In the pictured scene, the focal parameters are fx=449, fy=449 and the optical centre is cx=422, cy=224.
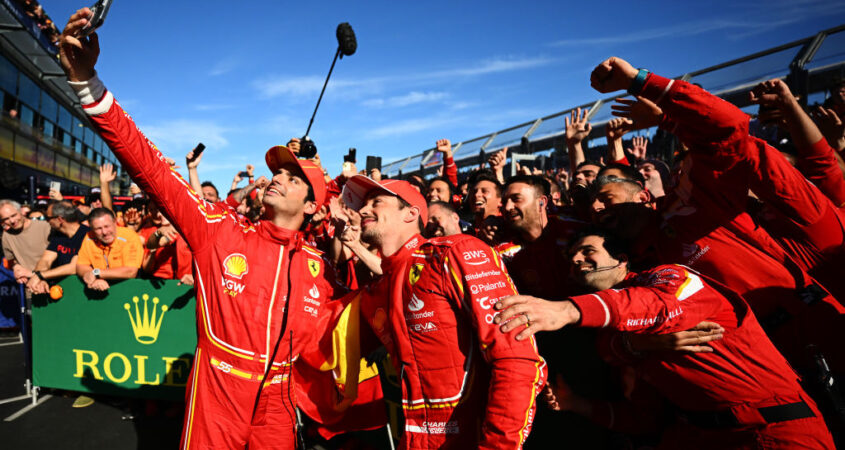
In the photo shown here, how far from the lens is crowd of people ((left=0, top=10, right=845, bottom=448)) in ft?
6.61

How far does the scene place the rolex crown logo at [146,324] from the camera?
5102mm

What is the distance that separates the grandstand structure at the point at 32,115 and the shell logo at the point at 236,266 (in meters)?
19.9

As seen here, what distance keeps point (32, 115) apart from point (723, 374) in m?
34.7

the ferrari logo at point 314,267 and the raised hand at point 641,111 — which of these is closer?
the raised hand at point 641,111

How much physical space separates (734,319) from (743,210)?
71cm

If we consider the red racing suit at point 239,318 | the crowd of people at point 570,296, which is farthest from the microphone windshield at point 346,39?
the red racing suit at point 239,318

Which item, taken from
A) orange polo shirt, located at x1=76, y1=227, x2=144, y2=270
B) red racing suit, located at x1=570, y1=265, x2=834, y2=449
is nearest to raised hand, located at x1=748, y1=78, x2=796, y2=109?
red racing suit, located at x1=570, y1=265, x2=834, y2=449

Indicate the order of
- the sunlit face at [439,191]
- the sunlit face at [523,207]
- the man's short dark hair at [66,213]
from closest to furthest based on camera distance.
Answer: the sunlit face at [523,207], the sunlit face at [439,191], the man's short dark hair at [66,213]

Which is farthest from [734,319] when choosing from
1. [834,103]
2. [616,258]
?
[834,103]

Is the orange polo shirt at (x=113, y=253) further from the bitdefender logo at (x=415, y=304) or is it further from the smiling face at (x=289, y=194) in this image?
the bitdefender logo at (x=415, y=304)

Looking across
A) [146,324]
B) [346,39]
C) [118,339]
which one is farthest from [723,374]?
[118,339]

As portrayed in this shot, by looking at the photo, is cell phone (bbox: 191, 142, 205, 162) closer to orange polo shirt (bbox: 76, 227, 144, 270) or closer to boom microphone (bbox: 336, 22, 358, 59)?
boom microphone (bbox: 336, 22, 358, 59)

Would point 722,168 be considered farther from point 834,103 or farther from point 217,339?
point 217,339

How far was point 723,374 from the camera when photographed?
212 centimetres
